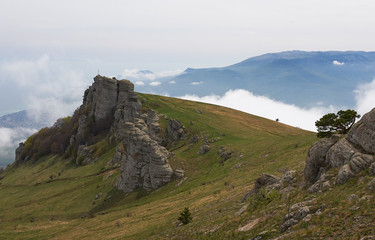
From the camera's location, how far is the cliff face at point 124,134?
72.3 meters

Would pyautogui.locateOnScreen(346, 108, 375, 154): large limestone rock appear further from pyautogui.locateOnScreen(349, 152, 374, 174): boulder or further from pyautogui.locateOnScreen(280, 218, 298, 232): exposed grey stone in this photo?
pyautogui.locateOnScreen(280, 218, 298, 232): exposed grey stone

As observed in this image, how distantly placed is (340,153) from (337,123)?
27.8ft

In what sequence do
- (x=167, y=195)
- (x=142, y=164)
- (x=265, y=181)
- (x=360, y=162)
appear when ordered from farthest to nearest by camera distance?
(x=142, y=164)
(x=167, y=195)
(x=265, y=181)
(x=360, y=162)

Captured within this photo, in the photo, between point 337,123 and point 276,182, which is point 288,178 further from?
point 337,123

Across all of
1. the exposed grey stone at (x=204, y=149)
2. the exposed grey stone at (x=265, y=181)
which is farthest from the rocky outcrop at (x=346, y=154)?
the exposed grey stone at (x=204, y=149)

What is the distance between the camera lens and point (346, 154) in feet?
88.0

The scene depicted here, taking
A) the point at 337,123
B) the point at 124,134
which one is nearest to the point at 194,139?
the point at 124,134

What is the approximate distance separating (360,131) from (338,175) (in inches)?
220

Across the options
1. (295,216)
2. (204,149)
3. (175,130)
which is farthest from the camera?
(175,130)

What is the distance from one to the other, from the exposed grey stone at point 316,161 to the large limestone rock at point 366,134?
267 centimetres

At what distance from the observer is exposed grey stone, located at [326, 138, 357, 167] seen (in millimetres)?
26719

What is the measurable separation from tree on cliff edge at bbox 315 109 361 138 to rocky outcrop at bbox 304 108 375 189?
489cm

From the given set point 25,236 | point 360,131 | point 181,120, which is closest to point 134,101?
point 181,120

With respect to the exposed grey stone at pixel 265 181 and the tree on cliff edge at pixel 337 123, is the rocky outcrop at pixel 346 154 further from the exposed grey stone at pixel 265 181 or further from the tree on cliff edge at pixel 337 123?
the exposed grey stone at pixel 265 181
